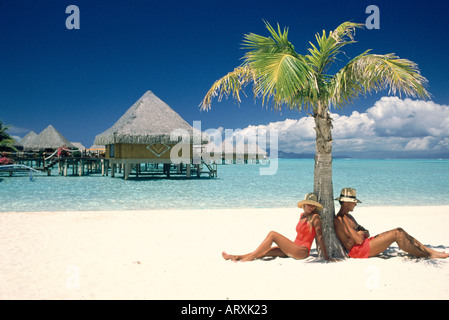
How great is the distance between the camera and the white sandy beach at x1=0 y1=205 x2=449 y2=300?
3334 millimetres

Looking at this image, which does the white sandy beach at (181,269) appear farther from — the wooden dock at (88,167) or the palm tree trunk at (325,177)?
the wooden dock at (88,167)

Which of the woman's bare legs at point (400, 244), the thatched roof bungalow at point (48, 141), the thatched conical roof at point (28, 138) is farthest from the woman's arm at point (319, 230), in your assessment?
the thatched conical roof at point (28, 138)

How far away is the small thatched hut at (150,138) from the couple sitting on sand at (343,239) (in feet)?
55.1

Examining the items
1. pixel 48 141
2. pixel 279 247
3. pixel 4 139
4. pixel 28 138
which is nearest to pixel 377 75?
pixel 279 247

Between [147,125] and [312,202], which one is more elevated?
[147,125]

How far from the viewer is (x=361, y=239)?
13.9 ft

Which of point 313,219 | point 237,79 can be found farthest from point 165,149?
Result: point 313,219

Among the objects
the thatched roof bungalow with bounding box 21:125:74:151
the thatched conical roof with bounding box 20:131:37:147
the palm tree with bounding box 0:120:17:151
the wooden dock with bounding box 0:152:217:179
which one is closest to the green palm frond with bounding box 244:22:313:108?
the wooden dock with bounding box 0:152:217:179

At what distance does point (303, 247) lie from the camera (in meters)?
4.21

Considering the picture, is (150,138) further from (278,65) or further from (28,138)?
(28,138)

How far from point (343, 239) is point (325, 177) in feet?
2.67

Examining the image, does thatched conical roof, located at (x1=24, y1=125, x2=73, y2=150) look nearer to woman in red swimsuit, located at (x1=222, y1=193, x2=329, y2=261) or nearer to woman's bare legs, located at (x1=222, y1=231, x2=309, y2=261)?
woman's bare legs, located at (x1=222, y1=231, x2=309, y2=261)
